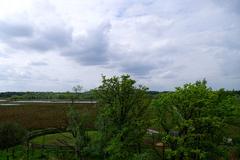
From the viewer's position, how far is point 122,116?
47.7 m

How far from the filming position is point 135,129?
46.6m

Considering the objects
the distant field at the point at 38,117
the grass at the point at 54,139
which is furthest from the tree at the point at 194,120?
the distant field at the point at 38,117

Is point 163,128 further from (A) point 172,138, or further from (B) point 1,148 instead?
(B) point 1,148

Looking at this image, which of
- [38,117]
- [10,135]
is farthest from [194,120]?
[38,117]

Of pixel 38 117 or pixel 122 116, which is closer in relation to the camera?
pixel 122 116

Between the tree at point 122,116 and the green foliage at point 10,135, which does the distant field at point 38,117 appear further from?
the tree at point 122,116

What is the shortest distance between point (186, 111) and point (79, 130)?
18.2 meters

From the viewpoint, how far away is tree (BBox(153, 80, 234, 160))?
40375mm

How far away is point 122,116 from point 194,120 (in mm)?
9508

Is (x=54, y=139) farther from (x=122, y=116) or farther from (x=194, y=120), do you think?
(x=194, y=120)

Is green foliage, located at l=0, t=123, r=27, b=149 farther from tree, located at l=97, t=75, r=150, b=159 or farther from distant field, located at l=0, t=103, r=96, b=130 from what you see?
tree, located at l=97, t=75, r=150, b=159

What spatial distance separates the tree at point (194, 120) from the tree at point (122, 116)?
3962 millimetres

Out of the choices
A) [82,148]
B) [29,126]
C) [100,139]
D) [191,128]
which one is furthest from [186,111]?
[29,126]

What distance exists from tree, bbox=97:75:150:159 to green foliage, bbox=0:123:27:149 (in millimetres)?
18153
